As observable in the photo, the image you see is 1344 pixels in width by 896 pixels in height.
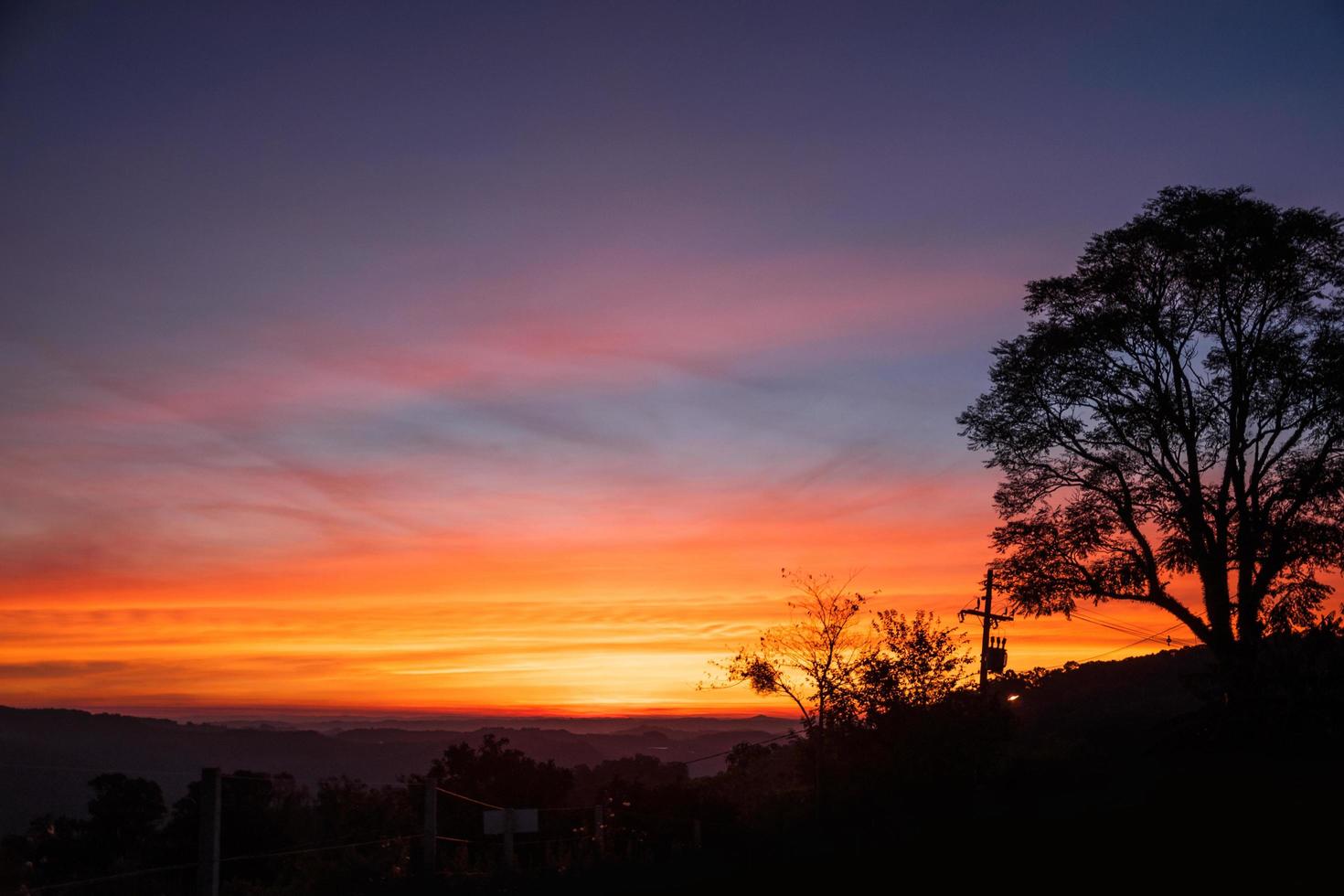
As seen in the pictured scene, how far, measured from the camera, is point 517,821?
23.8m

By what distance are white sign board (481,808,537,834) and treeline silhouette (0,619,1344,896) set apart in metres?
0.38

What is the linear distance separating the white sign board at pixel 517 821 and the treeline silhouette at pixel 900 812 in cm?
38

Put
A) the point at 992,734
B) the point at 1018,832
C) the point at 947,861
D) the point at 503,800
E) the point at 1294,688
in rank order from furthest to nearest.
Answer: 1. the point at 503,800
2. the point at 992,734
3. the point at 1294,688
4. the point at 1018,832
5. the point at 947,861

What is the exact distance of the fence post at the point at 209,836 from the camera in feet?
39.6

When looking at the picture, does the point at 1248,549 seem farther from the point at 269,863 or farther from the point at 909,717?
the point at 269,863

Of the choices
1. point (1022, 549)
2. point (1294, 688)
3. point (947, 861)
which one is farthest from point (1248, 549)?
point (947, 861)

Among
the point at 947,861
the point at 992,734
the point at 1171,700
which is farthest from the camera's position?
the point at 1171,700

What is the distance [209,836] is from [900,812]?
62.8 ft

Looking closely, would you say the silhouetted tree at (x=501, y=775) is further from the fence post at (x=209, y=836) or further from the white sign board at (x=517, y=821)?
the fence post at (x=209, y=836)

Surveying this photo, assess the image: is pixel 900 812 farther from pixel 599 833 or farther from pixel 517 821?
pixel 517 821

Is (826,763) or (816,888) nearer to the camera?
(816,888)

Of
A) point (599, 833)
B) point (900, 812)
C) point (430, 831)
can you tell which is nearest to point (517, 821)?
point (599, 833)

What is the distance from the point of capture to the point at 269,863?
3338 cm

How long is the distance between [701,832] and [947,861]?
1513cm
